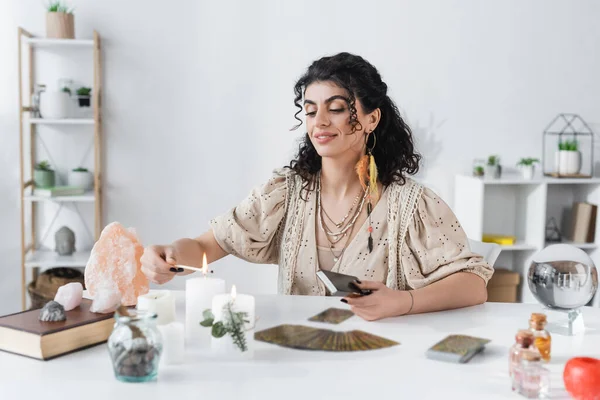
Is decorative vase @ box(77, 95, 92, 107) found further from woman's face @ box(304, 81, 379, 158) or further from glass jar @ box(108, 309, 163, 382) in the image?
glass jar @ box(108, 309, 163, 382)

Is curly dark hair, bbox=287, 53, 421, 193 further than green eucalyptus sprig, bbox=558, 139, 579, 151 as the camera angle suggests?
No

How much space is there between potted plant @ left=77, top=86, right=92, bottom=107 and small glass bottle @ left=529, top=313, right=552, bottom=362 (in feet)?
10.1

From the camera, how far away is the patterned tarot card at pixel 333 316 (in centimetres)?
167

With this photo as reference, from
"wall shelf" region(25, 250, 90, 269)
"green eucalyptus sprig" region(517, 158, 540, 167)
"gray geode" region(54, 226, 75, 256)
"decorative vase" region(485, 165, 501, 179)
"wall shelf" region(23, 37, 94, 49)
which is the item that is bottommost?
"wall shelf" region(25, 250, 90, 269)

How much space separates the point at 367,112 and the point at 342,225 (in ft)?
1.21

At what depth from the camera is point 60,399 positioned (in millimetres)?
1194

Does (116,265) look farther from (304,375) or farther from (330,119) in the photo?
(330,119)

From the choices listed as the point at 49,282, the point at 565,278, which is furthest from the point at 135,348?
the point at 49,282

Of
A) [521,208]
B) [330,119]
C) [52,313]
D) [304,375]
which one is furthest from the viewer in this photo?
[521,208]

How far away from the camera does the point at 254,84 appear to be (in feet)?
13.5

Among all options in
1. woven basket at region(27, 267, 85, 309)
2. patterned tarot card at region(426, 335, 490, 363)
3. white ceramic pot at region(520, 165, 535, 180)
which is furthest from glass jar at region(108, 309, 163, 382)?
white ceramic pot at region(520, 165, 535, 180)

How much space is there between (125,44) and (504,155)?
7.64ft

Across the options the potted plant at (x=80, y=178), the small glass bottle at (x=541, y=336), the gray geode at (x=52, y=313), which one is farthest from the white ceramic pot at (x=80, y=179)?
the small glass bottle at (x=541, y=336)

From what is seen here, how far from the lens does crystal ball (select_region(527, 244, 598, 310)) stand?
1604 mm
